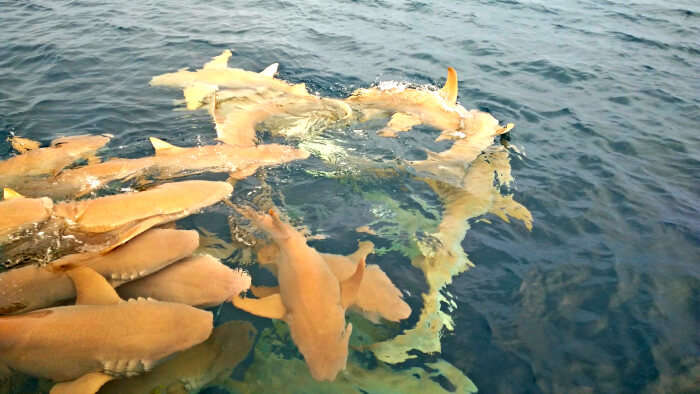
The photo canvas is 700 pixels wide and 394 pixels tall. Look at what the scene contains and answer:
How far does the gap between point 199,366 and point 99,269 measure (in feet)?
3.76

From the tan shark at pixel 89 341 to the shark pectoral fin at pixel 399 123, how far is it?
476 centimetres

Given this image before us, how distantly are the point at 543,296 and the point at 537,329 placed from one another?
1.50ft

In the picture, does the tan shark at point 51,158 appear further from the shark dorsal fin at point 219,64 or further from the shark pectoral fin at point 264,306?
the shark pectoral fin at point 264,306

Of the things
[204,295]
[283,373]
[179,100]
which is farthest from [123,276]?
[179,100]

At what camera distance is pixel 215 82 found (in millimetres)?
7840

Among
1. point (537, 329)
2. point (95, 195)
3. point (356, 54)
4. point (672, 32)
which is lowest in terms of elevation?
point (537, 329)

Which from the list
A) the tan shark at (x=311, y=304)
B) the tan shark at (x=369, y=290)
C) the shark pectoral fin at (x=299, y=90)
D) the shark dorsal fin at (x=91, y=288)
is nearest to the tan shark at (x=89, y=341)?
the shark dorsal fin at (x=91, y=288)

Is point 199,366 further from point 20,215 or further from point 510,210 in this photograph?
point 510,210

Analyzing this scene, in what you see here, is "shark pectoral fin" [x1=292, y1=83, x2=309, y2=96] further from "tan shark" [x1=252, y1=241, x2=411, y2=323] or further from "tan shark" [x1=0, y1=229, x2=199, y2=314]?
"tan shark" [x1=0, y1=229, x2=199, y2=314]

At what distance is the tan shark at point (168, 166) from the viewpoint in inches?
178

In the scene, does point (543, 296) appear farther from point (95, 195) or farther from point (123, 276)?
point (95, 195)

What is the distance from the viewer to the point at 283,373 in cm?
300

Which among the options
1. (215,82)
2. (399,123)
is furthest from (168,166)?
(399,123)

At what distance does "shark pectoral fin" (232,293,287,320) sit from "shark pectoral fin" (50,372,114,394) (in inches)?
38.7
